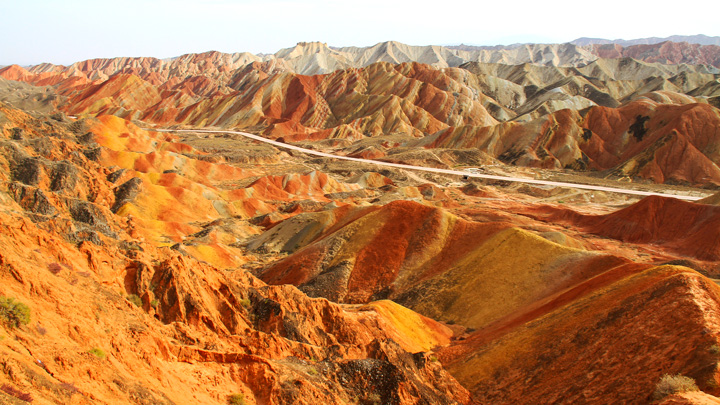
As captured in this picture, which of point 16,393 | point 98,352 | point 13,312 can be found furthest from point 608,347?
point 13,312

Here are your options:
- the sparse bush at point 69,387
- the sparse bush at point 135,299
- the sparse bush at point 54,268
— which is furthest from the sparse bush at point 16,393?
the sparse bush at point 135,299

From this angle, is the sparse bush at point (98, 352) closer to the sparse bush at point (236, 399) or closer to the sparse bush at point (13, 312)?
the sparse bush at point (13, 312)

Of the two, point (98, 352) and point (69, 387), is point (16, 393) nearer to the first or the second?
point (69, 387)

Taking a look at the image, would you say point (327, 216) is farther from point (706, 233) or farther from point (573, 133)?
point (573, 133)

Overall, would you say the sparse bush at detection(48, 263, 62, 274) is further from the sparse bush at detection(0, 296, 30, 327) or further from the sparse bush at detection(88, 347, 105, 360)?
the sparse bush at detection(88, 347, 105, 360)

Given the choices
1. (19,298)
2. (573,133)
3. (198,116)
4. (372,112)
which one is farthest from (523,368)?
(198,116)
